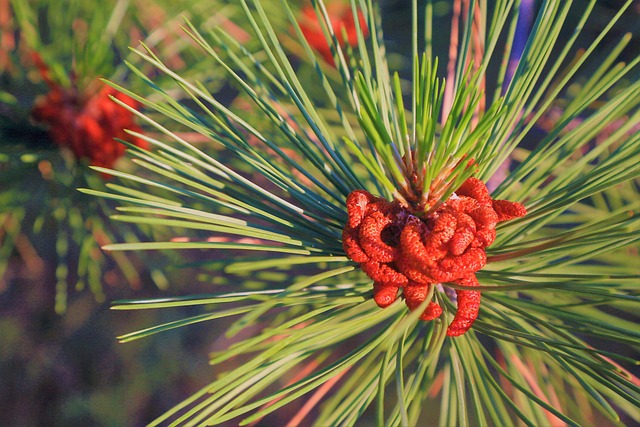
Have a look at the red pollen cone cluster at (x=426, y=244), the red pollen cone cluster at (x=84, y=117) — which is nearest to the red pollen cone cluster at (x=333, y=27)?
the red pollen cone cluster at (x=84, y=117)

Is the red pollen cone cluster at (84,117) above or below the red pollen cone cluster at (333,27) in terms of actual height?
below

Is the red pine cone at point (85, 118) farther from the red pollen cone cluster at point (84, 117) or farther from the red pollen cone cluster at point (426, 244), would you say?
the red pollen cone cluster at point (426, 244)

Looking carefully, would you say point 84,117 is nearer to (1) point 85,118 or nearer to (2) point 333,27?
(1) point 85,118

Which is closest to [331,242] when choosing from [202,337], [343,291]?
[343,291]

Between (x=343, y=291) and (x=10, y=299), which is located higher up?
(x=343, y=291)

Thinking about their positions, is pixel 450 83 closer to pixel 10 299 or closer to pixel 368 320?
pixel 368 320

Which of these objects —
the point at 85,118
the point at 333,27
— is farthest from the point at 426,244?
the point at 333,27
